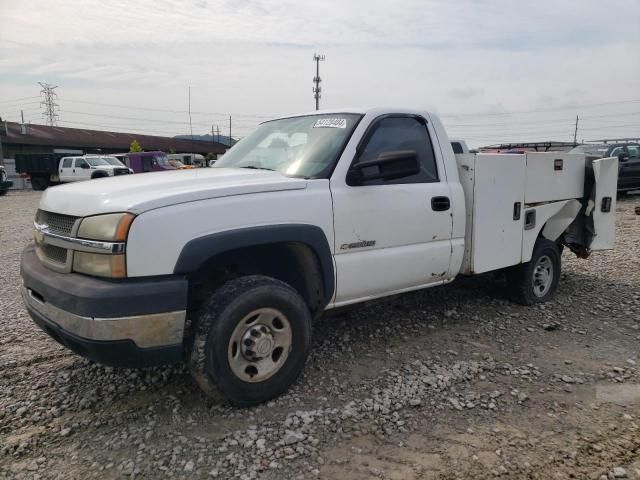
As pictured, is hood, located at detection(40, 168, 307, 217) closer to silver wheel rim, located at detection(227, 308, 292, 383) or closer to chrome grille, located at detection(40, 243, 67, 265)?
chrome grille, located at detection(40, 243, 67, 265)

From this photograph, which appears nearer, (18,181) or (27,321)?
(27,321)

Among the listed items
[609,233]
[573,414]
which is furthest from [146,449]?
[609,233]

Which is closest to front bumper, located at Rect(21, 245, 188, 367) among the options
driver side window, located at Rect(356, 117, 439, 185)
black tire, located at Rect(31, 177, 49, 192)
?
driver side window, located at Rect(356, 117, 439, 185)

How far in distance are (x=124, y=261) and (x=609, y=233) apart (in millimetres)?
5359

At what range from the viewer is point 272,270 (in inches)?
138

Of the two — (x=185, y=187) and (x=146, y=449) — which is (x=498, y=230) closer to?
(x=185, y=187)

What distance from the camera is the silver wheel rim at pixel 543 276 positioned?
17.2 feet

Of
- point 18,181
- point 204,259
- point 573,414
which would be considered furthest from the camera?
point 18,181

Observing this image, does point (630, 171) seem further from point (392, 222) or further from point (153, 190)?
point (153, 190)

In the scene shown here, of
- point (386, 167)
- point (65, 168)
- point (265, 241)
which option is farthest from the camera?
point (65, 168)

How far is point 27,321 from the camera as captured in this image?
4.75 meters

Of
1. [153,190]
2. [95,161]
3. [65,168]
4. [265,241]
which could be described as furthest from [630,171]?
[65,168]

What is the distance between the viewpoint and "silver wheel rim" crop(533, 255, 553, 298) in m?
5.25

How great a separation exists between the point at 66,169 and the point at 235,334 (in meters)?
26.5
